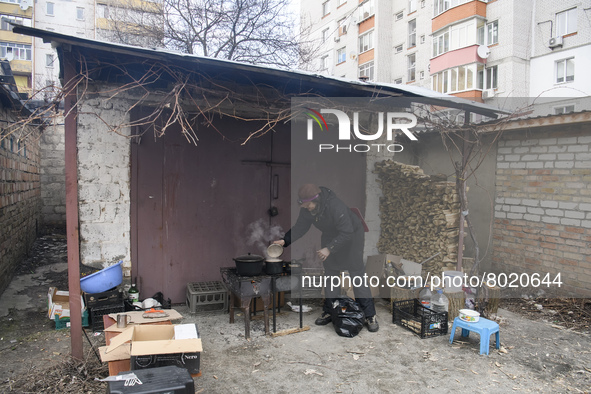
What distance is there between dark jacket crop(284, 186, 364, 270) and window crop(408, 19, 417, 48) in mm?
22441

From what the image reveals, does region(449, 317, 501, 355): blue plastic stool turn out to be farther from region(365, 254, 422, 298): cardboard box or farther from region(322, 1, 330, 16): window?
region(322, 1, 330, 16): window

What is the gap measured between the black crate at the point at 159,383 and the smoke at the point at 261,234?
3.27 meters

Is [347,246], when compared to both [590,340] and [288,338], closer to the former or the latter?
[288,338]

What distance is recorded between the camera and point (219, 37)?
1331 centimetres

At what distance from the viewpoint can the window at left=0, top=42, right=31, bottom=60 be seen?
29.4 meters

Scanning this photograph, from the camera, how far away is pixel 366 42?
86.8 feet

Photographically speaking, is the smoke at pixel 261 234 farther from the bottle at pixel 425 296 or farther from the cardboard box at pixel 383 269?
the bottle at pixel 425 296

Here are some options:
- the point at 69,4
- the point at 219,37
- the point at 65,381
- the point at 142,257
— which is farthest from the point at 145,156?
the point at 69,4

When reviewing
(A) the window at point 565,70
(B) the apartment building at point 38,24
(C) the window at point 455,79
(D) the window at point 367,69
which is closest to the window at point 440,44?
(C) the window at point 455,79

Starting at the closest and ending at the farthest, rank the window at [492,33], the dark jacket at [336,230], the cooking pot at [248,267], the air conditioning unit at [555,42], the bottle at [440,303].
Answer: the cooking pot at [248,267], the dark jacket at [336,230], the bottle at [440,303], the air conditioning unit at [555,42], the window at [492,33]

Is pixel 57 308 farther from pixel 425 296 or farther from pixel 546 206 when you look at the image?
pixel 546 206

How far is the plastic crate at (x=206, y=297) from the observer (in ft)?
17.1

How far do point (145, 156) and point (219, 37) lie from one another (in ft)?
31.2

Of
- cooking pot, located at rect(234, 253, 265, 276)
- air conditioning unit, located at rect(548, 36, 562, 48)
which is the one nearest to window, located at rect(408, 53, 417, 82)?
air conditioning unit, located at rect(548, 36, 562, 48)
